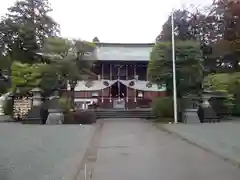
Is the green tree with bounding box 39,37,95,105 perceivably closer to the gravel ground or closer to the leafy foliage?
the leafy foliage

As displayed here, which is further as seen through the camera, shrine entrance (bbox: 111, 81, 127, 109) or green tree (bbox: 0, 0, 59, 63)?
shrine entrance (bbox: 111, 81, 127, 109)

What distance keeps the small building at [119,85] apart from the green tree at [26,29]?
6.88 meters

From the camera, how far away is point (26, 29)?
117ft

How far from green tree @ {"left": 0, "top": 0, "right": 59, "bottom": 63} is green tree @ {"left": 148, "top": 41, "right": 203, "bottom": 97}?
13.8 metres

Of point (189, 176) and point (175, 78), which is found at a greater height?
point (175, 78)

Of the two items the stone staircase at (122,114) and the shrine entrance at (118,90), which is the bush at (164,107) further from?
the shrine entrance at (118,90)

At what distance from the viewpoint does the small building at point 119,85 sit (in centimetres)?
4097

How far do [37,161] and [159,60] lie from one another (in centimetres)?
1776

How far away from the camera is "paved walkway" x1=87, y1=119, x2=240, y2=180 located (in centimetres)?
748

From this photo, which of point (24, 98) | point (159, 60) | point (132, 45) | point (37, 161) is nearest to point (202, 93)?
point (159, 60)

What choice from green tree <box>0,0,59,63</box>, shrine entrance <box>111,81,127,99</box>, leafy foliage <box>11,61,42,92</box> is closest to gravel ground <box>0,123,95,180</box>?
leafy foliage <box>11,61,42,92</box>

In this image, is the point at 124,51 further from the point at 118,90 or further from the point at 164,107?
the point at 164,107

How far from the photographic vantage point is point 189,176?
24.2 feet

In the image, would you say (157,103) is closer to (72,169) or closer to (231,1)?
(231,1)
